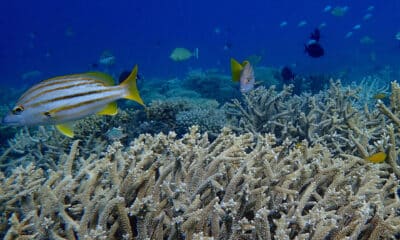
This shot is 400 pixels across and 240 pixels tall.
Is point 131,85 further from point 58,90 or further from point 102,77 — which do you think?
point 58,90

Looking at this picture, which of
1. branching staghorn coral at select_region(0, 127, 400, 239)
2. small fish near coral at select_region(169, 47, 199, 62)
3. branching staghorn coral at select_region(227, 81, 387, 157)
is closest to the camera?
branching staghorn coral at select_region(0, 127, 400, 239)

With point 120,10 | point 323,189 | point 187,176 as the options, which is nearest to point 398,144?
point 323,189

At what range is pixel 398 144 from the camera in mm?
4145

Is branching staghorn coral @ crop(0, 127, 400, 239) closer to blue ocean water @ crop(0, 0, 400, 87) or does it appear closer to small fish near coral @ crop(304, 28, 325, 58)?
small fish near coral @ crop(304, 28, 325, 58)

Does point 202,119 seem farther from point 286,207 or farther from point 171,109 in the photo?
point 286,207

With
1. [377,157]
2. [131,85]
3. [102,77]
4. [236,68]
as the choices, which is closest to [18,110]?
[102,77]

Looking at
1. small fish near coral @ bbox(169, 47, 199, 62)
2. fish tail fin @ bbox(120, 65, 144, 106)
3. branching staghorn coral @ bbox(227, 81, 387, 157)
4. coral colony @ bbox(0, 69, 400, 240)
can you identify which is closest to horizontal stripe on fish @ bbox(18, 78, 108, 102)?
fish tail fin @ bbox(120, 65, 144, 106)

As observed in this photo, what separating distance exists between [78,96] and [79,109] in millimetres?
129

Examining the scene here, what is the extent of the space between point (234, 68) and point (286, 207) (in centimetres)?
316

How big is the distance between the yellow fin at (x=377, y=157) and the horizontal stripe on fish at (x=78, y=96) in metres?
2.68

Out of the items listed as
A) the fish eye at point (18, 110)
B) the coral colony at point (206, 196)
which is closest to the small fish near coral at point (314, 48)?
the coral colony at point (206, 196)

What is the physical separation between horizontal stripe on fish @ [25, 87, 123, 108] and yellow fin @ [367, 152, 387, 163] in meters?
2.68

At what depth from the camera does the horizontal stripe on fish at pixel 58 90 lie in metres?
3.13

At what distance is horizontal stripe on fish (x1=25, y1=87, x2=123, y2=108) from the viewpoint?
315 centimetres
